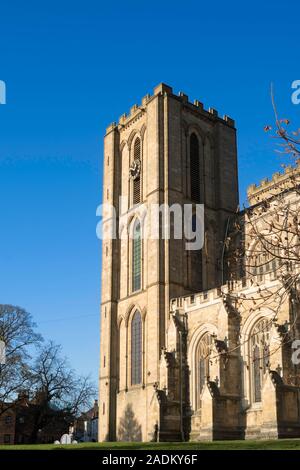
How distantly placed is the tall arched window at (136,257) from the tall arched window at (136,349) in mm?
2141

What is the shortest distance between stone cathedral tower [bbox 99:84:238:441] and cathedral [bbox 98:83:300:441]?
79 mm

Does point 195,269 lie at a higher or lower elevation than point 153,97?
lower

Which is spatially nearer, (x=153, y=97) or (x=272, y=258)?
(x=272, y=258)

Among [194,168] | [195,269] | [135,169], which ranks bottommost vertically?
[195,269]

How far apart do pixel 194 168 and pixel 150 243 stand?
785cm

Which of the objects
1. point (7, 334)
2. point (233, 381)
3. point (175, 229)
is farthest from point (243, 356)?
point (7, 334)

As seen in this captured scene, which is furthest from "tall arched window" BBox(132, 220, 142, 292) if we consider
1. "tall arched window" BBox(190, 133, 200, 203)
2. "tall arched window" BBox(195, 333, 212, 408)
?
"tall arched window" BBox(195, 333, 212, 408)

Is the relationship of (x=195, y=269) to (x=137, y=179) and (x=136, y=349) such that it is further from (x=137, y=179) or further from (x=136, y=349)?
(x=137, y=179)

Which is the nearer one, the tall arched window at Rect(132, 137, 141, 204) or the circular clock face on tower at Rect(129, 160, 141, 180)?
the tall arched window at Rect(132, 137, 141, 204)

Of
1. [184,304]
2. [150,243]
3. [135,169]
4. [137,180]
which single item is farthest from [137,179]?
[184,304]

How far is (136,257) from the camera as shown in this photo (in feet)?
158

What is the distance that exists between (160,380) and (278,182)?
66.8ft

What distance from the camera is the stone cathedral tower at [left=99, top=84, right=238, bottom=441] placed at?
4375 centimetres

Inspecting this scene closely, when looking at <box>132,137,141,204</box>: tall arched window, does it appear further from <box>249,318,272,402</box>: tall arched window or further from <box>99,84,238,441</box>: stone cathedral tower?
<box>249,318,272,402</box>: tall arched window
